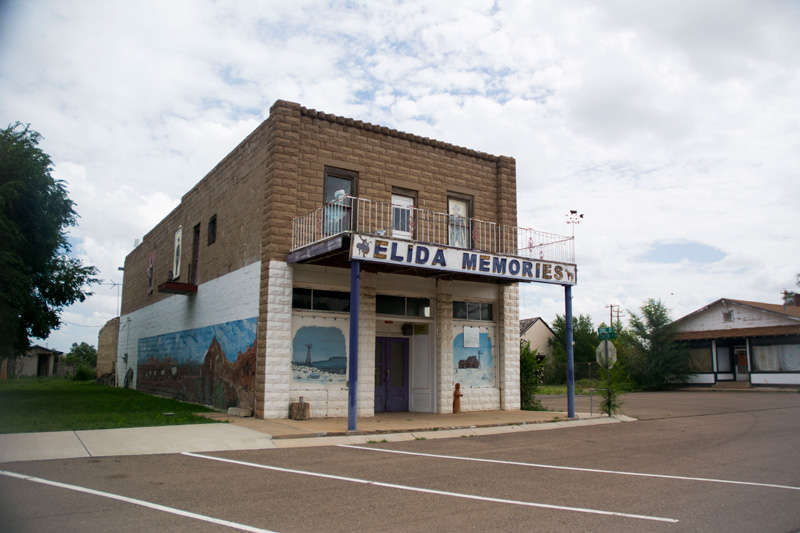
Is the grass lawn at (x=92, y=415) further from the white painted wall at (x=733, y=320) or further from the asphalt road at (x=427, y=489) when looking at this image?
the white painted wall at (x=733, y=320)

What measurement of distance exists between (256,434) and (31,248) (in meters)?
15.8

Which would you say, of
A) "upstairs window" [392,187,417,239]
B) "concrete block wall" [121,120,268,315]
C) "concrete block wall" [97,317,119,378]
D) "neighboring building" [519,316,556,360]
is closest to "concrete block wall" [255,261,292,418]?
"concrete block wall" [121,120,268,315]

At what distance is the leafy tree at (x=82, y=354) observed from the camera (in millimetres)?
65162

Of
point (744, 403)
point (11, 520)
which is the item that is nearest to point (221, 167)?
point (11, 520)

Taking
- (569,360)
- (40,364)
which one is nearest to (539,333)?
(569,360)

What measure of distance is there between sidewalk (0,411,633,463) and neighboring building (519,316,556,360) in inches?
1531

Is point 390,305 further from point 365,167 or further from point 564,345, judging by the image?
point 564,345

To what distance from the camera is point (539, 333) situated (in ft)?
185

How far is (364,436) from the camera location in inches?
489

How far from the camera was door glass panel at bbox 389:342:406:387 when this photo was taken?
17.4m

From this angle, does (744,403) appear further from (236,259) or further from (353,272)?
(236,259)

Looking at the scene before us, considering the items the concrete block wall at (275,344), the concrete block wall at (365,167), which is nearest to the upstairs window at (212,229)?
the concrete block wall at (365,167)

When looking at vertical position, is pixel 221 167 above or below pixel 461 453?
above

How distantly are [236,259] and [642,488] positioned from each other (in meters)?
12.7
